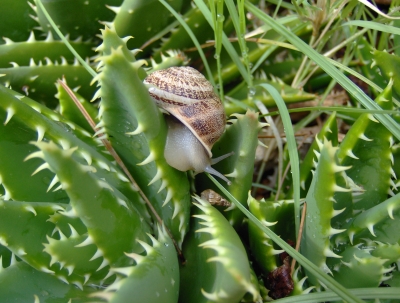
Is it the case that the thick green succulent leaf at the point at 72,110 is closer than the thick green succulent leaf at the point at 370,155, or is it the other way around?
the thick green succulent leaf at the point at 370,155

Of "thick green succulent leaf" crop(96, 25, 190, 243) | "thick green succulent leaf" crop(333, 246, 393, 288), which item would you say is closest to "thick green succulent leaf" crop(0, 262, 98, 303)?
"thick green succulent leaf" crop(96, 25, 190, 243)

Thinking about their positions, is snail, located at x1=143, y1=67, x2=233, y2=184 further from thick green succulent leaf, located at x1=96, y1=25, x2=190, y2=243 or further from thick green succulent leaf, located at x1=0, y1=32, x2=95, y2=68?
thick green succulent leaf, located at x1=0, y1=32, x2=95, y2=68

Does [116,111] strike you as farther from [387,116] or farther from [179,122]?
[387,116]

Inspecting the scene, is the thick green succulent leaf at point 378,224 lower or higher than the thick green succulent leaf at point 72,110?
lower

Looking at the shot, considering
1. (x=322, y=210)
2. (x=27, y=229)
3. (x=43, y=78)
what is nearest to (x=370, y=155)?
(x=322, y=210)

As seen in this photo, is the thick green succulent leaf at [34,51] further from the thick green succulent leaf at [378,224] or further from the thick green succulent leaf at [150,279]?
the thick green succulent leaf at [378,224]

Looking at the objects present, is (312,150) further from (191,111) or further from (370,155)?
(191,111)

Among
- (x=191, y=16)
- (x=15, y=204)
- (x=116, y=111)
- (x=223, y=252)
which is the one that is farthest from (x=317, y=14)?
(x=15, y=204)

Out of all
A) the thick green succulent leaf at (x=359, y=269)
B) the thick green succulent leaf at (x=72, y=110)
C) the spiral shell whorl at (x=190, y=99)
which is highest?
the spiral shell whorl at (x=190, y=99)

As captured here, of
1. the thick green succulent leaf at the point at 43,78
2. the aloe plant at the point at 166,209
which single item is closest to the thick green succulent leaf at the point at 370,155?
the aloe plant at the point at 166,209
